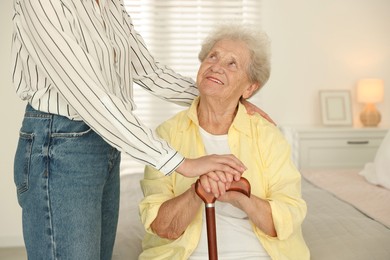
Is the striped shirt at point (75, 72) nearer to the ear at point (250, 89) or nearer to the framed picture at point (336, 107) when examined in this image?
the ear at point (250, 89)

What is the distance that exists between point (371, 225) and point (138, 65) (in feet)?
3.88

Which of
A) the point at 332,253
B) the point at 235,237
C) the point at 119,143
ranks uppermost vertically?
the point at 119,143

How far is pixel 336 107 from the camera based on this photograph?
4.68 meters

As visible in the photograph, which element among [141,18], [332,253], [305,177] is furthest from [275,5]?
[332,253]

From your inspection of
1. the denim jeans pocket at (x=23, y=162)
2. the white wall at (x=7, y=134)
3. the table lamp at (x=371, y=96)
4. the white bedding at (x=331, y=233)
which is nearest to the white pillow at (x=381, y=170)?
the white bedding at (x=331, y=233)

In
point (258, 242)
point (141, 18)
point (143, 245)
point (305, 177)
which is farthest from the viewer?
point (141, 18)

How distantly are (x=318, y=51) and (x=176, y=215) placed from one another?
3398 millimetres

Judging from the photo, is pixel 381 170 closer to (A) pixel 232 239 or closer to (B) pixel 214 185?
(A) pixel 232 239

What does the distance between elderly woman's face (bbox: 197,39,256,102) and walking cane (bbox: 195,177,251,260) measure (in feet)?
1.53

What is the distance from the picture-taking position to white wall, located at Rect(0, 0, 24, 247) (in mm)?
4375

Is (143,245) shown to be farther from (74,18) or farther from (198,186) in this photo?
(74,18)

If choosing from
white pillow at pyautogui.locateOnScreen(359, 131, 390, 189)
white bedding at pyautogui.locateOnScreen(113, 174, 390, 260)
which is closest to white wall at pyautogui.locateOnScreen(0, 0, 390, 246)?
white pillow at pyautogui.locateOnScreen(359, 131, 390, 189)

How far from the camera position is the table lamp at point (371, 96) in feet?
14.8

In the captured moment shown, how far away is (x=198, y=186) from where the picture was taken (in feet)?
4.77
